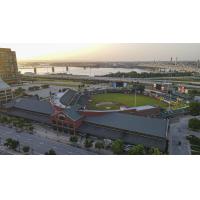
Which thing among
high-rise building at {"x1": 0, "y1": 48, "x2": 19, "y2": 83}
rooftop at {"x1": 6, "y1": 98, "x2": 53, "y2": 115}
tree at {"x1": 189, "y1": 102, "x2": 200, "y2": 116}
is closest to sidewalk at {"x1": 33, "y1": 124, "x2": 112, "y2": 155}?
rooftop at {"x1": 6, "y1": 98, "x2": 53, "y2": 115}

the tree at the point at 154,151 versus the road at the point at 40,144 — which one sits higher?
the tree at the point at 154,151

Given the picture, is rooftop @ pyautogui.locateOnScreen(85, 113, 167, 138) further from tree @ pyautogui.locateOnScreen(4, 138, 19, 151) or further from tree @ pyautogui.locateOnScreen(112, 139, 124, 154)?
tree @ pyautogui.locateOnScreen(4, 138, 19, 151)

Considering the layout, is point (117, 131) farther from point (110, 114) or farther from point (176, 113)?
point (176, 113)

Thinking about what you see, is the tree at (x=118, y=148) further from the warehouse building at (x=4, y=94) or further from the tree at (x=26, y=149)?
the warehouse building at (x=4, y=94)

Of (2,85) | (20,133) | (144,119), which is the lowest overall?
(20,133)

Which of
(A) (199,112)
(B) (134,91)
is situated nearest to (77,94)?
(B) (134,91)

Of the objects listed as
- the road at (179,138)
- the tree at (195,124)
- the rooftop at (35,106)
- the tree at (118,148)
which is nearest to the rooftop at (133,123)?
the road at (179,138)

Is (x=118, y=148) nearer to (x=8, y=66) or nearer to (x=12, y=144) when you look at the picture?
(x=12, y=144)
